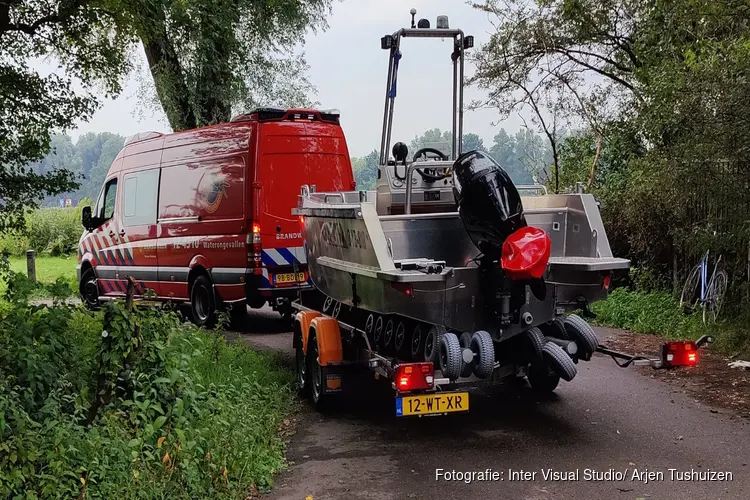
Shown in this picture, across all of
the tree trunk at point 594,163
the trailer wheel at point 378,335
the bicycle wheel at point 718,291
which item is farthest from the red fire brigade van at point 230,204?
the tree trunk at point 594,163

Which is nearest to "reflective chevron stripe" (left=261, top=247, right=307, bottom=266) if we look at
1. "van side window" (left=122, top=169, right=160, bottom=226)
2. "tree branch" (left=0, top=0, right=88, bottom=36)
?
"van side window" (left=122, top=169, right=160, bottom=226)

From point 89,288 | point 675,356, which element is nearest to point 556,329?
point 675,356

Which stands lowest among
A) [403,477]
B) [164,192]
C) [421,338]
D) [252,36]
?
[403,477]

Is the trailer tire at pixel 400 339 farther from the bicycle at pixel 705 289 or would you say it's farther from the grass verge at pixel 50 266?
the grass verge at pixel 50 266

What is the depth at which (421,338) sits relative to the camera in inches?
252

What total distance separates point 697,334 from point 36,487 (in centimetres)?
857

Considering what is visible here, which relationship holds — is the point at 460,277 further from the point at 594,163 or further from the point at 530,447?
the point at 594,163

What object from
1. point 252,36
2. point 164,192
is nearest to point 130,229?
point 164,192

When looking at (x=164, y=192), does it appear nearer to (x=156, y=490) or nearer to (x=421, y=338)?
(x=421, y=338)

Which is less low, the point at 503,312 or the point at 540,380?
the point at 503,312

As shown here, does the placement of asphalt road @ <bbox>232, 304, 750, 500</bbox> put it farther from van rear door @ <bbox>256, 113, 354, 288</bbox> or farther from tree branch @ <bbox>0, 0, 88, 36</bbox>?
tree branch @ <bbox>0, 0, 88, 36</bbox>

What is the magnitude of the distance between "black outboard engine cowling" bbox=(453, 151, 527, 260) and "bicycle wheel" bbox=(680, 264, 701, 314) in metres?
6.38

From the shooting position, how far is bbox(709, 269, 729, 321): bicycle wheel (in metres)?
10.5

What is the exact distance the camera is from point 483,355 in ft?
19.2
